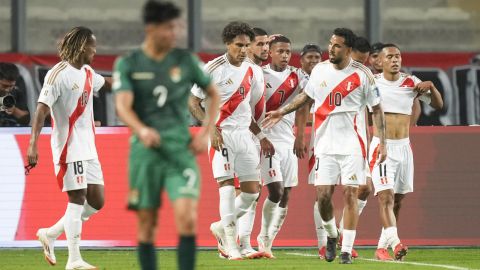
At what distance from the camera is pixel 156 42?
9.36m

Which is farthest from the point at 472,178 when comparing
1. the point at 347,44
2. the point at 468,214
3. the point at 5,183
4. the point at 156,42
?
the point at 156,42

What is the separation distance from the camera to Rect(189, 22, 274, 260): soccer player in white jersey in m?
14.6

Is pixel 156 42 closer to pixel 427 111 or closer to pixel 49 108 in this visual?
pixel 49 108

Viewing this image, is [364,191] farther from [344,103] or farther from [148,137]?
[148,137]

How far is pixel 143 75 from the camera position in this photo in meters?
9.38

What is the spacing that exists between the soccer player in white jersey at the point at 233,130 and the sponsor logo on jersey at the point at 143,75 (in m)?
5.03

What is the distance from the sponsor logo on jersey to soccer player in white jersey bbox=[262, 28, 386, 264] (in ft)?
16.3

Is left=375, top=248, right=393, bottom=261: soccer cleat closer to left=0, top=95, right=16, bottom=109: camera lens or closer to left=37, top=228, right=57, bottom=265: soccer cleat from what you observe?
left=37, top=228, right=57, bottom=265: soccer cleat

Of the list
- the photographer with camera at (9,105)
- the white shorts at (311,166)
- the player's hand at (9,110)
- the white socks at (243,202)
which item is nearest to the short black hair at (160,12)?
the white socks at (243,202)

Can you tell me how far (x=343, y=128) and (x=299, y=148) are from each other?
1.81 metres

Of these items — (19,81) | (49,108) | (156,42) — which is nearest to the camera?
(156,42)

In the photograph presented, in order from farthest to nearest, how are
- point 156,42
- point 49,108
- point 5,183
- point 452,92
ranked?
point 452,92, point 5,183, point 49,108, point 156,42

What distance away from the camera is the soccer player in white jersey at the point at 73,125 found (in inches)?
518

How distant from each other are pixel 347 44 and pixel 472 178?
13.2 feet
